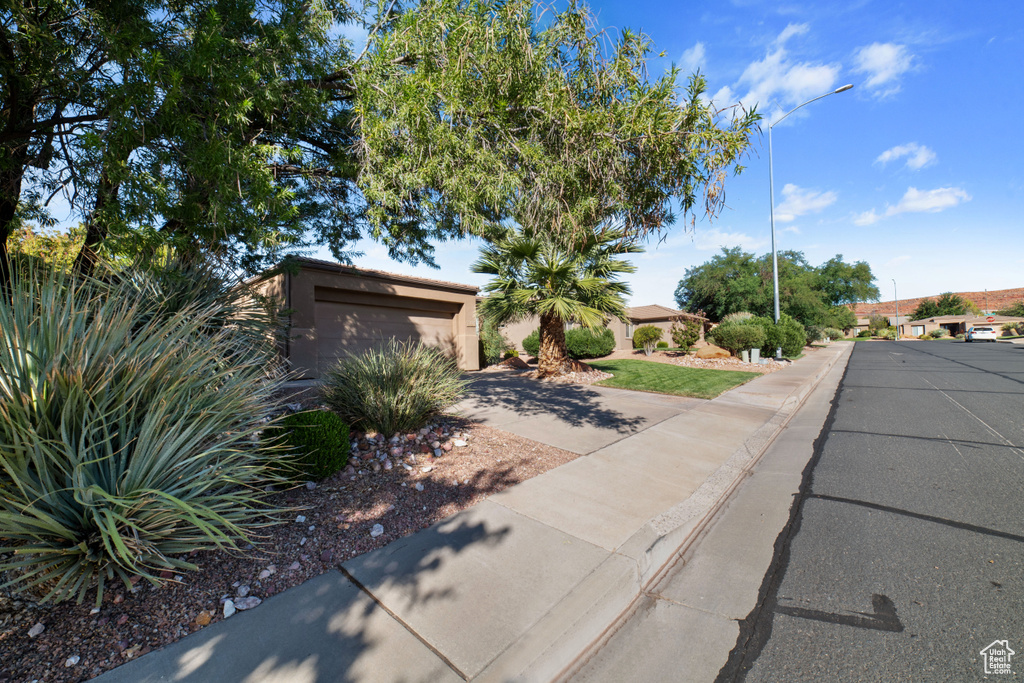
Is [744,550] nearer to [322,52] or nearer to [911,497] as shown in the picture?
[911,497]

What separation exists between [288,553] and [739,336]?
1973 cm

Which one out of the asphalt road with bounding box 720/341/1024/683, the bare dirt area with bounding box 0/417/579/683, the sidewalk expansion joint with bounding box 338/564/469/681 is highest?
the bare dirt area with bounding box 0/417/579/683

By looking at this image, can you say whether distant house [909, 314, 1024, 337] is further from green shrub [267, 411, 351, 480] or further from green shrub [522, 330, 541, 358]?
green shrub [267, 411, 351, 480]

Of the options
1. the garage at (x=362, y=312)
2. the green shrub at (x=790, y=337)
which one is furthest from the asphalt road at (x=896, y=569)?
the green shrub at (x=790, y=337)

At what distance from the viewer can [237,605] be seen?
270 cm

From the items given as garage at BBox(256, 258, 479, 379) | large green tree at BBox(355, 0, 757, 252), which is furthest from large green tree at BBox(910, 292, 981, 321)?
large green tree at BBox(355, 0, 757, 252)

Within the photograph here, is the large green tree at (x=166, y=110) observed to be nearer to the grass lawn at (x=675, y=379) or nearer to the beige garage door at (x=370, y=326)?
the beige garage door at (x=370, y=326)

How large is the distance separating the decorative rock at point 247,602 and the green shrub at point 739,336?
789 inches

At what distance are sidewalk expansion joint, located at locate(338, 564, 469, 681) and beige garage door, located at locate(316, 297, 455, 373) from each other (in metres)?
8.64

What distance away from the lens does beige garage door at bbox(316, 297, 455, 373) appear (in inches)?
488

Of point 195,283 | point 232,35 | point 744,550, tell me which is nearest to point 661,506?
point 744,550

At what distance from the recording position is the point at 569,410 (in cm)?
856

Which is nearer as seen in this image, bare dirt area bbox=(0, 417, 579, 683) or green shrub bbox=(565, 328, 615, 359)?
bare dirt area bbox=(0, 417, 579, 683)

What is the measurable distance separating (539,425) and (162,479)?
5175 mm
